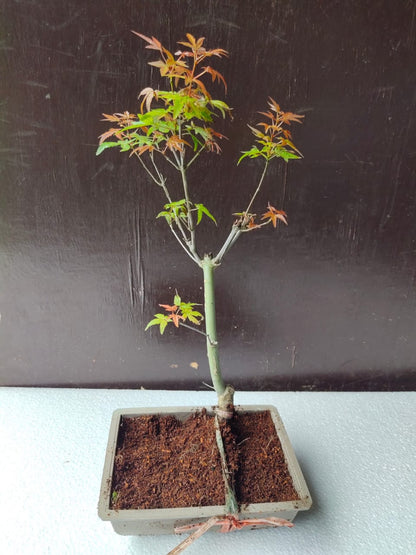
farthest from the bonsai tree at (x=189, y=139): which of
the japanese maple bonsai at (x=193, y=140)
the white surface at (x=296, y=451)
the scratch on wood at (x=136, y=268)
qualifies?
the white surface at (x=296, y=451)

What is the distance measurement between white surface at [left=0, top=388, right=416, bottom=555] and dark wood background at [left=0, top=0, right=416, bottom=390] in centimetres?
8

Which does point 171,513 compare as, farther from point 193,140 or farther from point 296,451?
point 193,140

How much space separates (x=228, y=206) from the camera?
3.84 ft

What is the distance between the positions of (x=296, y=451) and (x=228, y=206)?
27.2 inches

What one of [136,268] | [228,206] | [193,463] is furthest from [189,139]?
[193,463]

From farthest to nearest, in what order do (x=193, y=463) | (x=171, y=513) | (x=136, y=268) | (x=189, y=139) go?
1. (x=136, y=268)
2. (x=189, y=139)
3. (x=193, y=463)
4. (x=171, y=513)

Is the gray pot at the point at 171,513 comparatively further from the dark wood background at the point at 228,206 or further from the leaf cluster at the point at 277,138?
the leaf cluster at the point at 277,138

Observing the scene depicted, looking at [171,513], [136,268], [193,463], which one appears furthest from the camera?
[136,268]

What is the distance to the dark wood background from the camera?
1.03 meters

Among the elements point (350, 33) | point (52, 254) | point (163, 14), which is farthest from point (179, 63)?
point (52, 254)

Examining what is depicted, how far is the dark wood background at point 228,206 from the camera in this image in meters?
1.03

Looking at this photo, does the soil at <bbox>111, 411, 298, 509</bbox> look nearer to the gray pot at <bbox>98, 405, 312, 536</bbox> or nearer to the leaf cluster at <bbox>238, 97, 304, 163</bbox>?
the gray pot at <bbox>98, 405, 312, 536</bbox>

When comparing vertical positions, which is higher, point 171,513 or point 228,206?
point 228,206

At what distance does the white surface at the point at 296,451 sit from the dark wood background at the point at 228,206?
8cm
